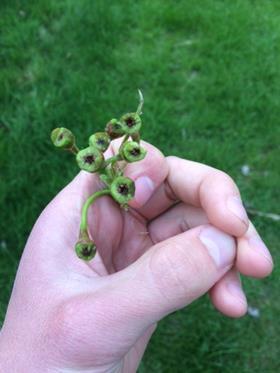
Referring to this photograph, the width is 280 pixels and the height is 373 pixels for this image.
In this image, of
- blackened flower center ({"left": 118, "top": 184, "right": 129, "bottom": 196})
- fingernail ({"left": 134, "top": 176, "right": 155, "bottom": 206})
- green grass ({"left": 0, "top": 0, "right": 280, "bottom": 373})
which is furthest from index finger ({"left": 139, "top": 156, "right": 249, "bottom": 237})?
green grass ({"left": 0, "top": 0, "right": 280, "bottom": 373})

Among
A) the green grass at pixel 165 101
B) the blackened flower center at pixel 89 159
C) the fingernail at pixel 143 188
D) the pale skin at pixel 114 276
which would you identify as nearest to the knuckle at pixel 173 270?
the pale skin at pixel 114 276

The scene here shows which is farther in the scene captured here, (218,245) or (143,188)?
(143,188)

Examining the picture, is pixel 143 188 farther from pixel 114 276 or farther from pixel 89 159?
pixel 89 159

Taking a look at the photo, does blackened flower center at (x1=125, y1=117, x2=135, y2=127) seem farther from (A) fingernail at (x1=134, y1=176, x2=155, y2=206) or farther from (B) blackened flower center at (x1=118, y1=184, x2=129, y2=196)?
(A) fingernail at (x1=134, y1=176, x2=155, y2=206)

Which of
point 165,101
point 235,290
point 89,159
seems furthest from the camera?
point 165,101

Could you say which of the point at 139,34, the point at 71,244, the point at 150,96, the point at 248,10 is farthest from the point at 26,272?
the point at 248,10

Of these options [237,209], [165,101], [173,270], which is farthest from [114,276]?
[165,101]
